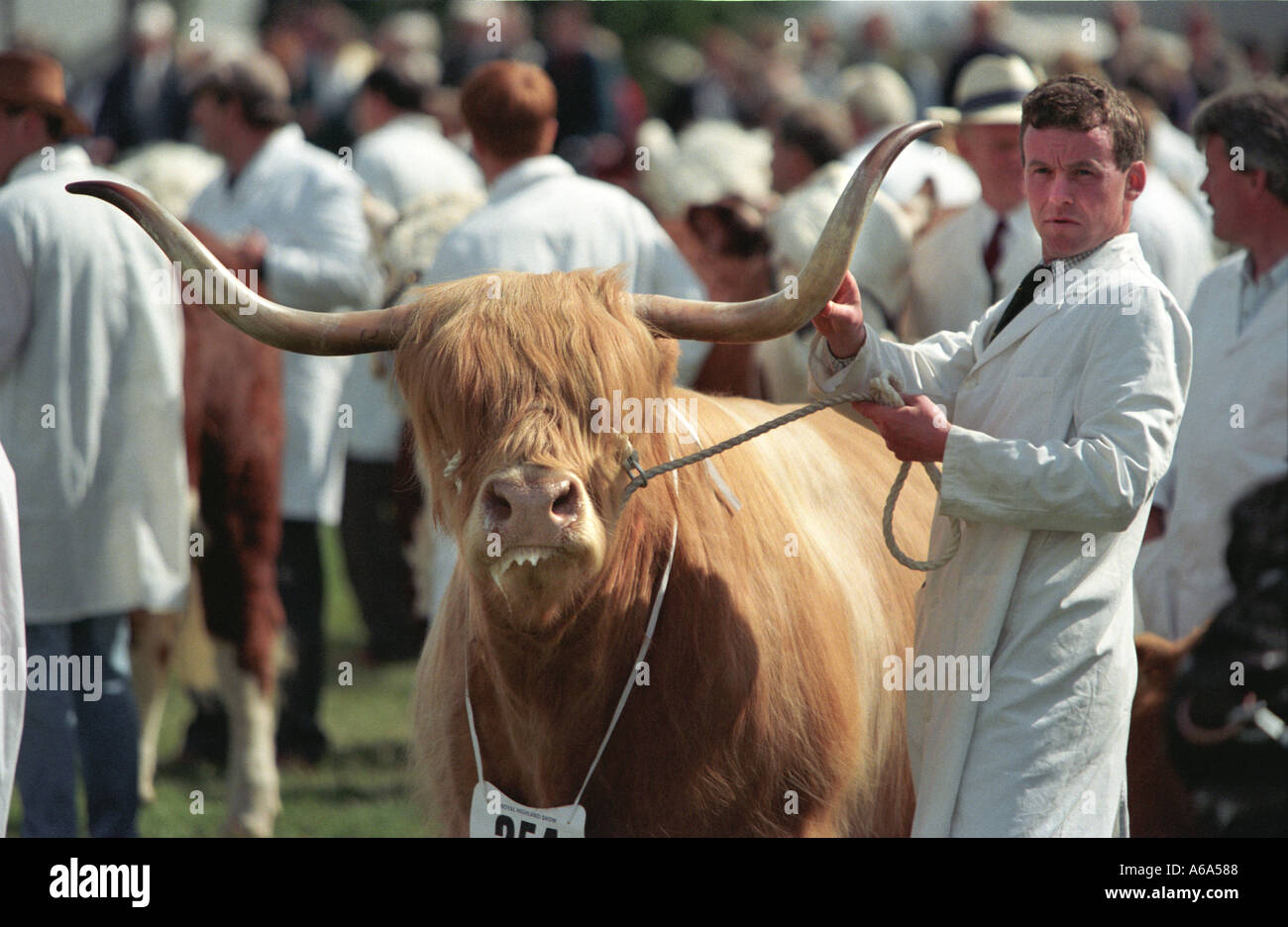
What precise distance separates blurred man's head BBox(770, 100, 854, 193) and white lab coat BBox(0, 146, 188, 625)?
301 centimetres

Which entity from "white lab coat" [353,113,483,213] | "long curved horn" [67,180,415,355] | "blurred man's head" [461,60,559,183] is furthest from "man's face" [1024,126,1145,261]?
"white lab coat" [353,113,483,213]

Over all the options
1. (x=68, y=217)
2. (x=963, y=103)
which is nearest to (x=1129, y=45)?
(x=963, y=103)

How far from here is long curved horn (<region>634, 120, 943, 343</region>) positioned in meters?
3.28

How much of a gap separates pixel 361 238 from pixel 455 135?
218 inches

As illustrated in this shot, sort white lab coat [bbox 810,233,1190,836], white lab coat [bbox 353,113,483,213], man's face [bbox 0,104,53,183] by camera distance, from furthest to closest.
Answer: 1. white lab coat [bbox 353,113,483,213]
2. man's face [bbox 0,104,53,183]
3. white lab coat [bbox 810,233,1190,836]

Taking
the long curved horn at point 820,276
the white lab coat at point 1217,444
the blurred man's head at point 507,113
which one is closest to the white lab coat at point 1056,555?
the long curved horn at point 820,276

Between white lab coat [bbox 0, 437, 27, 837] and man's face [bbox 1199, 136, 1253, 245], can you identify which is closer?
white lab coat [bbox 0, 437, 27, 837]

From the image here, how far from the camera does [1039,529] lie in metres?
3.19

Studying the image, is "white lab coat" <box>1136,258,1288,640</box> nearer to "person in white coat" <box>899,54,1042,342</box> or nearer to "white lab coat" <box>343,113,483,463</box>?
"person in white coat" <box>899,54,1042,342</box>

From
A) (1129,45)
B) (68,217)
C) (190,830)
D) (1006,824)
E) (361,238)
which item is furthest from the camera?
(1129,45)

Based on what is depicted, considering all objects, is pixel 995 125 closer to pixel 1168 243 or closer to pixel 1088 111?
pixel 1168 243

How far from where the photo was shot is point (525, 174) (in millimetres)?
5777

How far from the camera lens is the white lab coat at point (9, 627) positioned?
Answer: 10.5ft
